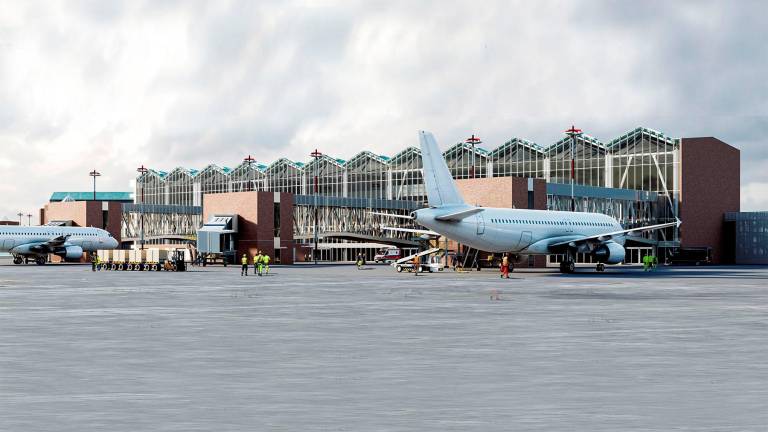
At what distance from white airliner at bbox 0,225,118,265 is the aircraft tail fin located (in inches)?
2097

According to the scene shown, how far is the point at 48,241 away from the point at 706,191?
3119 inches

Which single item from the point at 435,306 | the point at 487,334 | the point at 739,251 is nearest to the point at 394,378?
the point at 487,334

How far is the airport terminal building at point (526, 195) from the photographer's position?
10581 centimetres

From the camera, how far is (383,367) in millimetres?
16734

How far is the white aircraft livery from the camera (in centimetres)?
6531

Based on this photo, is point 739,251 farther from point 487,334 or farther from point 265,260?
point 487,334

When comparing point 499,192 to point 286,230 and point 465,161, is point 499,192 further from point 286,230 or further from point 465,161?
point 465,161

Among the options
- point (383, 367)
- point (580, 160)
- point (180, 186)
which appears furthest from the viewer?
point (180, 186)

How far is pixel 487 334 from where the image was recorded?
2291cm

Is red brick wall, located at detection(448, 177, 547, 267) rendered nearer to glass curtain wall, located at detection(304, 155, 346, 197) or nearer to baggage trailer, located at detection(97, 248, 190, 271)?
baggage trailer, located at detection(97, 248, 190, 271)

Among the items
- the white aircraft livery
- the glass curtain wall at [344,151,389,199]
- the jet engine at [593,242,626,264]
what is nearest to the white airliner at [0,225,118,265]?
the white aircraft livery

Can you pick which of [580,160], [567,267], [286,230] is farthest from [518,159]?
[567,267]

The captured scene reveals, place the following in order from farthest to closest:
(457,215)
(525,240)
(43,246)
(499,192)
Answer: (43,246) → (499,192) → (525,240) → (457,215)

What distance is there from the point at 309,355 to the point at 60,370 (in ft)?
15.1
